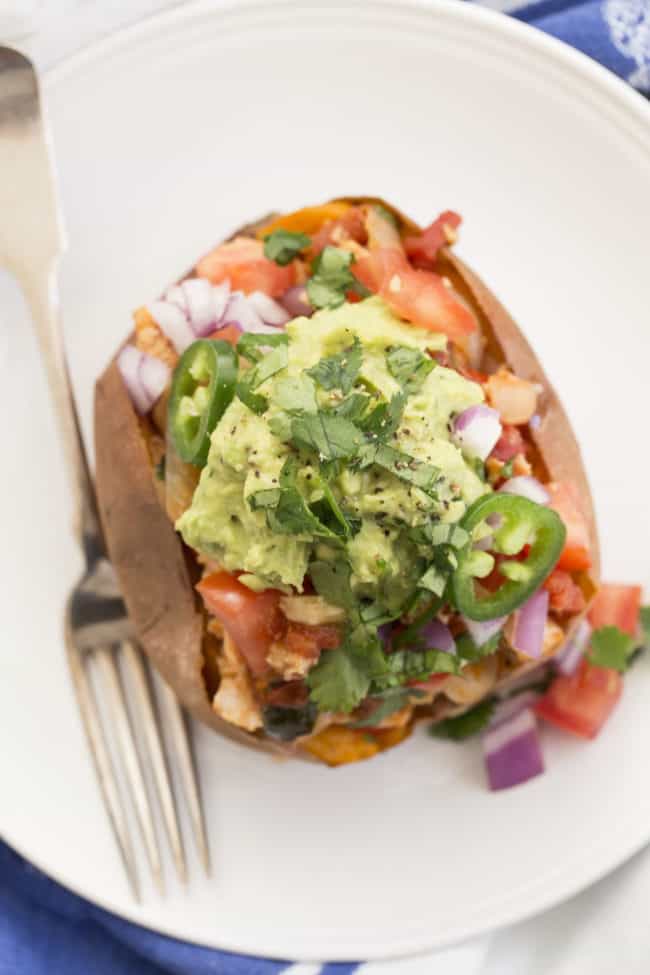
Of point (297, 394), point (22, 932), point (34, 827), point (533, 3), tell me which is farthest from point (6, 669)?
point (533, 3)

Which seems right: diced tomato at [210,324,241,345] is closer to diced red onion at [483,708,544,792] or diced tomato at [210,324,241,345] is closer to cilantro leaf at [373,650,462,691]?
cilantro leaf at [373,650,462,691]

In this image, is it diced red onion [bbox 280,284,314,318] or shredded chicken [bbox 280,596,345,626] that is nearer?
shredded chicken [bbox 280,596,345,626]

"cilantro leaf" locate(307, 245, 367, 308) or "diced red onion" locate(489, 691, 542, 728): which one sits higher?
"cilantro leaf" locate(307, 245, 367, 308)

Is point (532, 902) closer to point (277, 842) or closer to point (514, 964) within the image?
point (514, 964)

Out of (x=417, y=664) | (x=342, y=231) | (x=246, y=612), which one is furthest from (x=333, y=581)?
(x=342, y=231)

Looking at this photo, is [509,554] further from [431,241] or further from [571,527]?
[431,241]

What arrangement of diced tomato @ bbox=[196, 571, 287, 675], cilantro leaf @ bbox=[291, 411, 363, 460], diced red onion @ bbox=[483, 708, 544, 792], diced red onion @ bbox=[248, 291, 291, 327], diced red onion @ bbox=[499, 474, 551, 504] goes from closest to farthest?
cilantro leaf @ bbox=[291, 411, 363, 460] < diced tomato @ bbox=[196, 571, 287, 675] < diced red onion @ bbox=[499, 474, 551, 504] < diced red onion @ bbox=[248, 291, 291, 327] < diced red onion @ bbox=[483, 708, 544, 792]

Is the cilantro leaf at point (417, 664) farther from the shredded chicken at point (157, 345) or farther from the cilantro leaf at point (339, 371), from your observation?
the shredded chicken at point (157, 345)

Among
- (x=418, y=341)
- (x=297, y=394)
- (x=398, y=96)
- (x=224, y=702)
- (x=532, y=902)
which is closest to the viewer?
(x=297, y=394)

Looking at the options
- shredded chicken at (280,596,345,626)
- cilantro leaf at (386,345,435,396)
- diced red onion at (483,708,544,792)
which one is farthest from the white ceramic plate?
cilantro leaf at (386,345,435,396)
